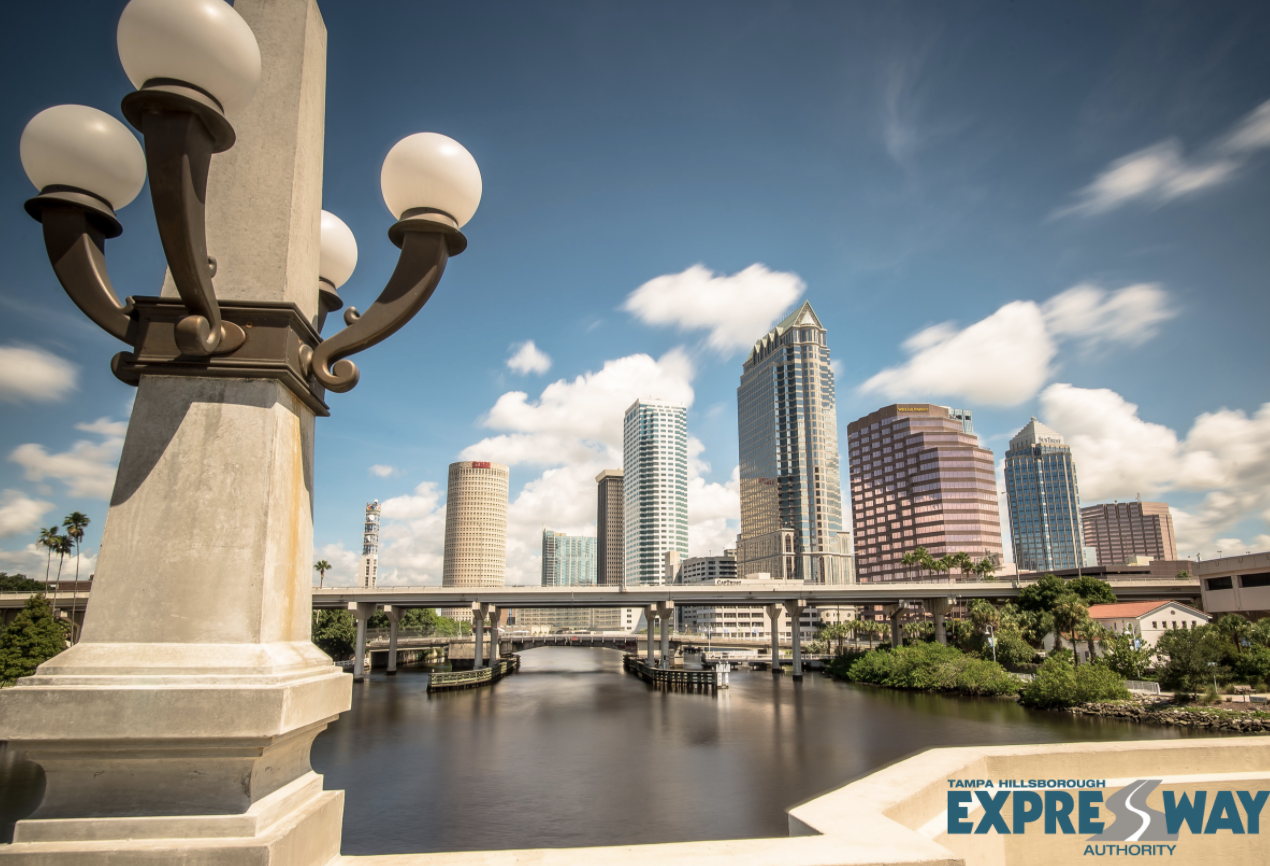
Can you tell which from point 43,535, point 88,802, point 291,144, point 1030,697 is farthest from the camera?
point 43,535

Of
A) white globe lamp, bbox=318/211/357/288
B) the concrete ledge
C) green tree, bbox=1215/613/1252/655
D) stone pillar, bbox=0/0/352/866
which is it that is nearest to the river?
the concrete ledge

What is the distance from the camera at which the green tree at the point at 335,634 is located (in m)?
93.2

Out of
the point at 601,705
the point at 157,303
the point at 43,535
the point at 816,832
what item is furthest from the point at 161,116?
the point at 43,535

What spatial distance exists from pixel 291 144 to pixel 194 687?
132 inches

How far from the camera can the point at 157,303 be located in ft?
13.0

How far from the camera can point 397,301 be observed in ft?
14.0

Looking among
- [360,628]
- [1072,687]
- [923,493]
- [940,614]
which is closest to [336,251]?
[1072,687]

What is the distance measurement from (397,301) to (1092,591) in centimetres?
8338

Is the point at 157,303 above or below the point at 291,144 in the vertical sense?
below

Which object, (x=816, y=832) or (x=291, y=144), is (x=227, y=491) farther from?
(x=816, y=832)

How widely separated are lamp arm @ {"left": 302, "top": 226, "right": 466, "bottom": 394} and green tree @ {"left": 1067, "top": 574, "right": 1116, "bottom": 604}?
3197 inches

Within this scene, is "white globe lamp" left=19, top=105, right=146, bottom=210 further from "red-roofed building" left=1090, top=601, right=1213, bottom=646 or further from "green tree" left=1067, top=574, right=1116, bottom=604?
"green tree" left=1067, top=574, right=1116, bottom=604

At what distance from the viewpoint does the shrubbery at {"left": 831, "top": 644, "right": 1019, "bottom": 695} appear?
178 feet

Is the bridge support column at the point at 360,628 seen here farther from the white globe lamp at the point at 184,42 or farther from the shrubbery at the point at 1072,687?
the white globe lamp at the point at 184,42
